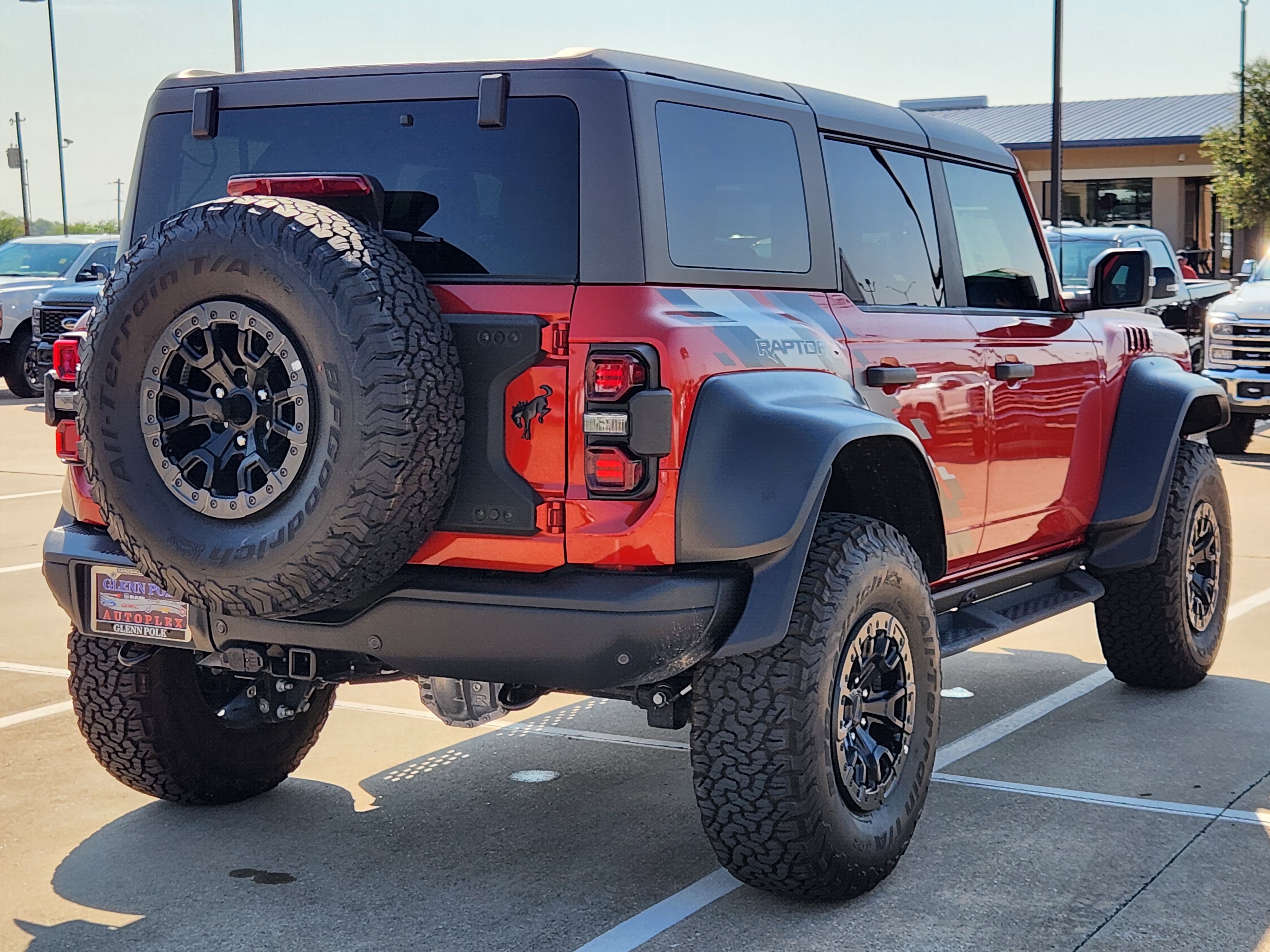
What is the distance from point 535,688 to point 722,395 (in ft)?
3.10

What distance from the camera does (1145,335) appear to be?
6191mm

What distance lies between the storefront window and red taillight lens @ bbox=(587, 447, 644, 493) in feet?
145

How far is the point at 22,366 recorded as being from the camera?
19.7 metres

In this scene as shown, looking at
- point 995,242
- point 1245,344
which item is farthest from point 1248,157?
point 995,242

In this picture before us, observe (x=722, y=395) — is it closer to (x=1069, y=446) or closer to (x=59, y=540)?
(x=59, y=540)

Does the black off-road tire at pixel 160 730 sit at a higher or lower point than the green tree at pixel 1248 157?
lower

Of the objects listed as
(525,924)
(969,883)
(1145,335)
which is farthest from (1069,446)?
(525,924)

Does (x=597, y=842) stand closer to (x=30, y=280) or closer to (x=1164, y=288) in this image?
(x=1164, y=288)

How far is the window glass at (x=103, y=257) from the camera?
1945 centimetres

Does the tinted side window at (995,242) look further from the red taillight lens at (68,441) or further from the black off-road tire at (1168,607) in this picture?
the red taillight lens at (68,441)

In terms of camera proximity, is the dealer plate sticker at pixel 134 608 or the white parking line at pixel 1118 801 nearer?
the dealer plate sticker at pixel 134 608

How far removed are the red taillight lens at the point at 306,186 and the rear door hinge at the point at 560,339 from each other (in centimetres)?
61

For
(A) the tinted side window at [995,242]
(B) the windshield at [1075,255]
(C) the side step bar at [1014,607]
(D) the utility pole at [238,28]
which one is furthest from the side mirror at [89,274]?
(C) the side step bar at [1014,607]

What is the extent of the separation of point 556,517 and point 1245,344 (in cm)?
1201
